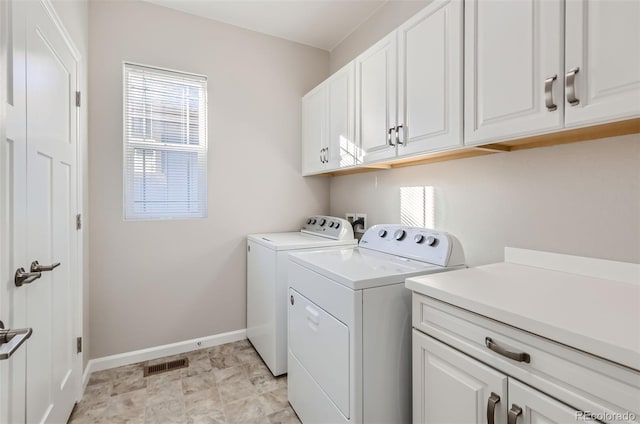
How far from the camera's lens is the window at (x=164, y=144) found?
231 centimetres

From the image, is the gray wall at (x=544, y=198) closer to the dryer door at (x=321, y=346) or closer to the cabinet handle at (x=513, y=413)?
the cabinet handle at (x=513, y=413)

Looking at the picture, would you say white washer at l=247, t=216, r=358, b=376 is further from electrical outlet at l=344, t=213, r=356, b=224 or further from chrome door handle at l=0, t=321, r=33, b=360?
chrome door handle at l=0, t=321, r=33, b=360

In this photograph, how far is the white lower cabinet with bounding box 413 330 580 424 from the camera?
82cm

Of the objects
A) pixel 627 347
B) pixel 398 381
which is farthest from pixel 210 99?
pixel 627 347

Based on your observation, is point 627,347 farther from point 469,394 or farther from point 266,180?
point 266,180

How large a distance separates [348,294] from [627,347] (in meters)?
0.82

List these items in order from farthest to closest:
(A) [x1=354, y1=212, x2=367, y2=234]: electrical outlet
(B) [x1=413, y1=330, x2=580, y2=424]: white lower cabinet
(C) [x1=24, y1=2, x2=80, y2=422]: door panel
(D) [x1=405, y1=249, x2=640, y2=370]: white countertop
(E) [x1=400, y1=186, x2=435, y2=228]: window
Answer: (A) [x1=354, y1=212, x2=367, y2=234]: electrical outlet < (E) [x1=400, y1=186, x2=435, y2=228]: window < (C) [x1=24, y1=2, x2=80, y2=422]: door panel < (B) [x1=413, y1=330, x2=580, y2=424]: white lower cabinet < (D) [x1=405, y1=249, x2=640, y2=370]: white countertop

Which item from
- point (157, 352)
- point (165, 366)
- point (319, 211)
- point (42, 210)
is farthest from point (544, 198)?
point (157, 352)

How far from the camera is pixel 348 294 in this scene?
4.14ft

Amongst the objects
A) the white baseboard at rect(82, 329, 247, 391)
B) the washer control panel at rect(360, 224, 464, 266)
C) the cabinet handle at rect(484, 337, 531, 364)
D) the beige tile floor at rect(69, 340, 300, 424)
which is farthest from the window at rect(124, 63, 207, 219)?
the cabinet handle at rect(484, 337, 531, 364)

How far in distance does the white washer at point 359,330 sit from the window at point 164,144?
4.42 ft

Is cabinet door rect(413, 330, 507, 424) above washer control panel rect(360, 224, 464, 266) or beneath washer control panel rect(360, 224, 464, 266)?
beneath

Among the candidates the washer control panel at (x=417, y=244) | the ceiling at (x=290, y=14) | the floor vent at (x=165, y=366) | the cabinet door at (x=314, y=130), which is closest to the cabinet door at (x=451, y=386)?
the washer control panel at (x=417, y=244)

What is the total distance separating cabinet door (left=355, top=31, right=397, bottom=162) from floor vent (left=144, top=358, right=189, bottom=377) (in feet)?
6.65
